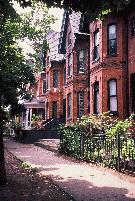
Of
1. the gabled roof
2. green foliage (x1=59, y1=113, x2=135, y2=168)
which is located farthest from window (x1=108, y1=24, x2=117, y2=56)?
green foliage (x1=59, y1=113, x2=135, y2=168)

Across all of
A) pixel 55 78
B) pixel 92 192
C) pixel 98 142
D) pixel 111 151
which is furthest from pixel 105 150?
pixel 55 78

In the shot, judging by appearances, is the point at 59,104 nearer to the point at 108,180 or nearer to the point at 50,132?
the point at 50,132

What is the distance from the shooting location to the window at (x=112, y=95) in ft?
68.5

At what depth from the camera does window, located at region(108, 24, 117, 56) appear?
70.4ft

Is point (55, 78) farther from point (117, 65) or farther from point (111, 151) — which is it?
point (111, 151)

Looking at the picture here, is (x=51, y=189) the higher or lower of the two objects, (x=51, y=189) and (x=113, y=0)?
the lower

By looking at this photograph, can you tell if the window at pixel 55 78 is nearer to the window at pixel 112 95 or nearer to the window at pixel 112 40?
the window at pixel 112 40

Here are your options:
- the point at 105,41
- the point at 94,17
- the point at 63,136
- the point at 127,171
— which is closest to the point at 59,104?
the point at 105,41

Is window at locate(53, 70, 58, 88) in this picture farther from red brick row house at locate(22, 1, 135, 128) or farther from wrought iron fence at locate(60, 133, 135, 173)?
wrought iron fence at locate(60, 133, 135, 173)

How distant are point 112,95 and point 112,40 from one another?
11.8ft

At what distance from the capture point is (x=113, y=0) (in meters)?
6.80

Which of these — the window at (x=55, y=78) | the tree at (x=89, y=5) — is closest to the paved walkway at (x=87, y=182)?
the tree at (x=89, y=5)

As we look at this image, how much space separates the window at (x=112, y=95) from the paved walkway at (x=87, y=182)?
8234 millimetres

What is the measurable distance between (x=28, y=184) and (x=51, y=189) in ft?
2.87
